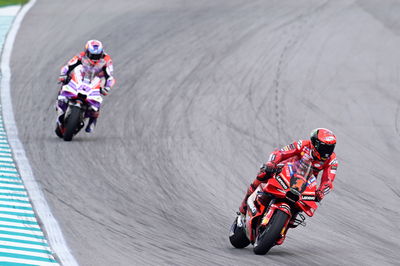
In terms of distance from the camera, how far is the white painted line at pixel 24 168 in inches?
419

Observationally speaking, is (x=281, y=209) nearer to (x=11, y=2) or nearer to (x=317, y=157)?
(x=317, y=157)

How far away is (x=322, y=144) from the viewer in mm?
10992

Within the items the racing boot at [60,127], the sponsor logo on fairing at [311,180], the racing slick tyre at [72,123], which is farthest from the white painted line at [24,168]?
the sponsor logo on fairing at [311,180]

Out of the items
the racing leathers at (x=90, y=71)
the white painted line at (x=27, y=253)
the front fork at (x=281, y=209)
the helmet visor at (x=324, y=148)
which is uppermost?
the white painted line at (x=27, y=253)

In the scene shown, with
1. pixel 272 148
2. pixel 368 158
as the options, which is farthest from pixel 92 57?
pixel 368 158

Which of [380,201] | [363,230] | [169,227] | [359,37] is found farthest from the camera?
[359,37]

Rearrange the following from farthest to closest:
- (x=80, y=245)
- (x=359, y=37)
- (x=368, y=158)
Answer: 1. (x=359, y=37)
2. (x=368, y=158)
3. (x=80, y=245)

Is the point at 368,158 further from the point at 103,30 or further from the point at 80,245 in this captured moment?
the point at 103,30

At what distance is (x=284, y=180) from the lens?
1096 cm

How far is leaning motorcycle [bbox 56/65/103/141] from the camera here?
1767 centimetres

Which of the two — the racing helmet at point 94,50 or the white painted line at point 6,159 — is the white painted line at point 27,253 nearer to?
the white painted line at point 6,159

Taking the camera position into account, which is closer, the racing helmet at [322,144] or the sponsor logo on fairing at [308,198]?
the sponsor logo on fairing at [308,198]

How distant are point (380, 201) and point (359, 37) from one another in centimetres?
1022

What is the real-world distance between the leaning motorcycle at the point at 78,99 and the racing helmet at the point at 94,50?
1.24 feet
